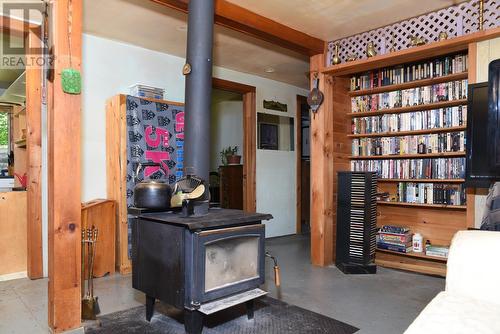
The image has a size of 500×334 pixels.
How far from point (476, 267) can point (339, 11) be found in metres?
2.33

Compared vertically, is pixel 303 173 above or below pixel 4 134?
below

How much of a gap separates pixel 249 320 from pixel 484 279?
1.42 metres

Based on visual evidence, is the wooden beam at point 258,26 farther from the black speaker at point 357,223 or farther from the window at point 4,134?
the window at point 4,134

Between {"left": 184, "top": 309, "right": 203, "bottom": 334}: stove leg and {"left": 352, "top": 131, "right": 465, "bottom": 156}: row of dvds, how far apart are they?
274 centimetres

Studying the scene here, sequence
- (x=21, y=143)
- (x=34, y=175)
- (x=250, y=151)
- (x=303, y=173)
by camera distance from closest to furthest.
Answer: (x=34, y=175)
(x=21, y=143)
(x=250, y=151)
(x=303, y=173)

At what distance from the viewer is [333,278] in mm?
3311

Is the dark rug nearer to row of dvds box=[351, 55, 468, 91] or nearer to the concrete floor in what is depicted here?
the concrete floor

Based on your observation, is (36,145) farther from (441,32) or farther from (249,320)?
(441,32)

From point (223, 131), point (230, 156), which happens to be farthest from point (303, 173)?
point (223, 131)

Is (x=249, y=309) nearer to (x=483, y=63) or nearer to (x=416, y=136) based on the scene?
(x=416, y=136)

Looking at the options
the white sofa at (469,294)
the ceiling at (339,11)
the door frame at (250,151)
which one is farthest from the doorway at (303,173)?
the white sofa at (469,294)

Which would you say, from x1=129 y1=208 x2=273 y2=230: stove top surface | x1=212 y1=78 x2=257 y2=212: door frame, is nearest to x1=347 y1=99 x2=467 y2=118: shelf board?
x1=212 y1=78 x2=257 y2=212: door frame

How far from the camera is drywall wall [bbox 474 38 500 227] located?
2744 millimetres

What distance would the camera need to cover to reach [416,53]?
10.3ft
